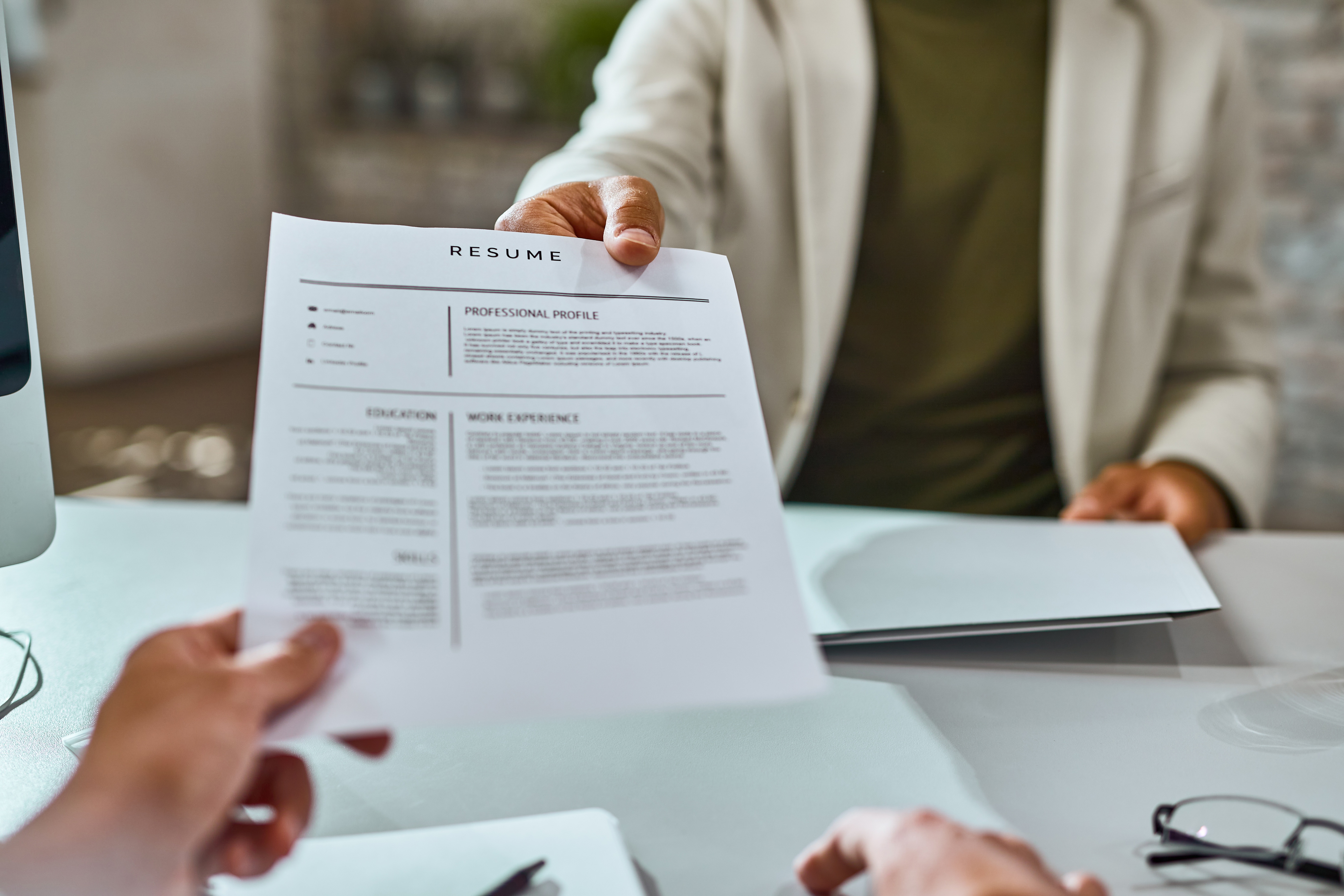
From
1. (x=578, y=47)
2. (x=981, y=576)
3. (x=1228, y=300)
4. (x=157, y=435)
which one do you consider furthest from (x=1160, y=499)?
(x=578, y=47)

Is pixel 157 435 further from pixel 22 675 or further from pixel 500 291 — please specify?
pixel 500 291

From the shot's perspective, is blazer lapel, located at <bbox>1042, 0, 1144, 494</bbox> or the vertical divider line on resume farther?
blazer lapel, located at <bbox>1042, 0, 1144, 494</bbox>

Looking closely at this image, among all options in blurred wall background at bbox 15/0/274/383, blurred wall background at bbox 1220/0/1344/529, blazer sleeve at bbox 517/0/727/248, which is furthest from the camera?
blurred wall background at bbox 15/0/274/383

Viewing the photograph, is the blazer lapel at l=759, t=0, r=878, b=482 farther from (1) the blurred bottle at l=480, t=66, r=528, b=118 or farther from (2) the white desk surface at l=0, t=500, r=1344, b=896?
(1) the blurred bottle at l=480, t=66, r=528, b=118

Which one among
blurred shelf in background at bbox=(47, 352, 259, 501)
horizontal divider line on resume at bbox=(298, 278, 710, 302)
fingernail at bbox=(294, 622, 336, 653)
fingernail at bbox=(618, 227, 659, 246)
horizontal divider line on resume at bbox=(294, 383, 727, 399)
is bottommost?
blurred shelf in background at bbox=(47, 352, 259, 501)

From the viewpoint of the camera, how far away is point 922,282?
3.52 feet

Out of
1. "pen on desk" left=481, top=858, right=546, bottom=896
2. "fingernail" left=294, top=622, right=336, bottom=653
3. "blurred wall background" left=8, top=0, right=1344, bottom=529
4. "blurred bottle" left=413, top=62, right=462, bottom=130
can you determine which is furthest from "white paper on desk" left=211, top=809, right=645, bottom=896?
"blurred bottle" left=413, top=62, right=462, bottom=130

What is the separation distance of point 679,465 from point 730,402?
0.15 feet

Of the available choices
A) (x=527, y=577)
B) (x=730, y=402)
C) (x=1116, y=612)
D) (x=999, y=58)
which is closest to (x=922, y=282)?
(x=999, y=58)

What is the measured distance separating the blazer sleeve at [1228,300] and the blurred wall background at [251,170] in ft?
4.33

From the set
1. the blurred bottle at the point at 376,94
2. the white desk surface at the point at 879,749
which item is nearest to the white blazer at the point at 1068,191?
the white desk surface at the point at 879,749

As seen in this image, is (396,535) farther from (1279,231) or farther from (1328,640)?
(1279,231)

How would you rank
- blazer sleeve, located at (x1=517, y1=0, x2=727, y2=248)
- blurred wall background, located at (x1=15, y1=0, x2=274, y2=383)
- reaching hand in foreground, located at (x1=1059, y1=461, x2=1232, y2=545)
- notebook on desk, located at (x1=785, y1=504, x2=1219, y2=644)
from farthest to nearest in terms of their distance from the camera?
blurred wall background, located at (x1=15, y1=0, x2=274, y2=383), blazer sleeve, located at (x1=517, y1=0, x2=727, y2=248), reaching hand in foreground, located at (x1=1059, y1=461, x2=1232, y2=545), notebook on desk, located at (x1=785, y1=504, x2=1219, y2=644)

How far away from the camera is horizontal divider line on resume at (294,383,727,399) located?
0.39 meters
